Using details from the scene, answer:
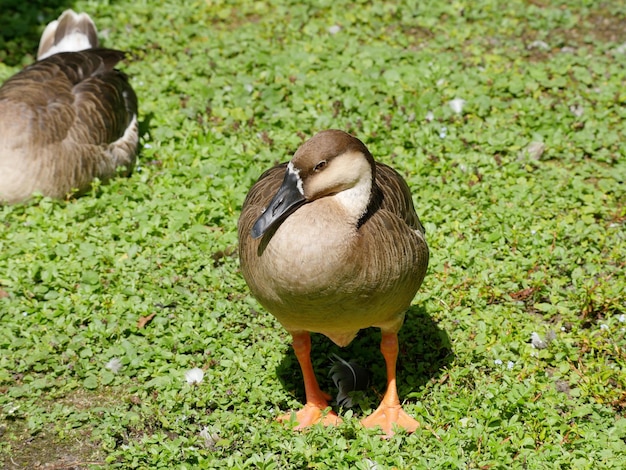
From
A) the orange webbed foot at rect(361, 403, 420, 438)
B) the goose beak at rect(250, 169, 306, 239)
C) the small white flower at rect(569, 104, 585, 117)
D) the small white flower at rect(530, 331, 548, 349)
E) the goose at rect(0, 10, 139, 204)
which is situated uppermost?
the goose beak at rect(250, 169, 306, 239)

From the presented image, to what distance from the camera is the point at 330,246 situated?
3.91 m

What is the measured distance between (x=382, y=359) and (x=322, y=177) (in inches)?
67.7

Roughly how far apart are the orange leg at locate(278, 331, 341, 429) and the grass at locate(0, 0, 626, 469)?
0.13 meters

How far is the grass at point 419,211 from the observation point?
4.59m

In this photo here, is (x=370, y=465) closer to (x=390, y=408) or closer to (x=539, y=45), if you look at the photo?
(x=390, y=408)

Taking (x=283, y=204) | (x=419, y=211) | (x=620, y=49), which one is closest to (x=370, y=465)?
(x=283, y=204)

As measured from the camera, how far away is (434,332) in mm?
5359

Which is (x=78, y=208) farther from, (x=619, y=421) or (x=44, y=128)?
(x=619, y=421)

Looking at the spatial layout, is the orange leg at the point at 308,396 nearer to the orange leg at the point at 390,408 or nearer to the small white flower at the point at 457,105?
the orange leg at the point at 390,408

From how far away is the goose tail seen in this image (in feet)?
25.5

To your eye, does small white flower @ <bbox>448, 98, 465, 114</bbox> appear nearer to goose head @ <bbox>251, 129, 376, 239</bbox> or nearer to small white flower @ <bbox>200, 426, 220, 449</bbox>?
goose head @ <bbox>251, 129, 376, 239</bbox>

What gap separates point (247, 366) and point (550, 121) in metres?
3.71

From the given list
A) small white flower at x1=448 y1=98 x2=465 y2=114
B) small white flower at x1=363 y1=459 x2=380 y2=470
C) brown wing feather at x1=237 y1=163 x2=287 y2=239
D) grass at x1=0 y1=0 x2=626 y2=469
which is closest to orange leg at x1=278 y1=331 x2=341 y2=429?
grass at x1=0 y1=0 x2=626 y2=469

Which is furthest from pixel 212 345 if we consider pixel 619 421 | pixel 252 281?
pixel 619 421
